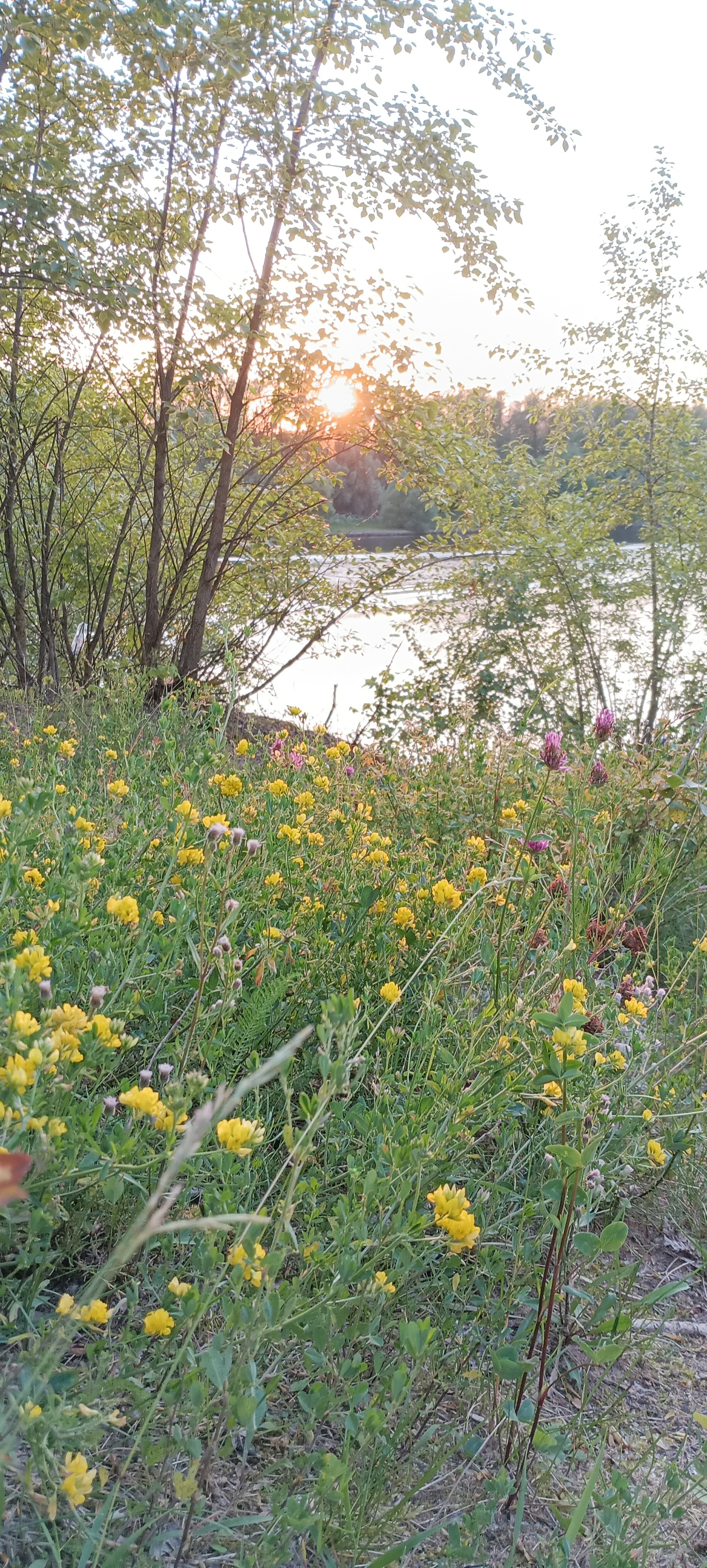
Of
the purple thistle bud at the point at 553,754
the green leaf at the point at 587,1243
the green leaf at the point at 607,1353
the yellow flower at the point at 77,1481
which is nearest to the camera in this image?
the yellow flower at the point at 77,1481

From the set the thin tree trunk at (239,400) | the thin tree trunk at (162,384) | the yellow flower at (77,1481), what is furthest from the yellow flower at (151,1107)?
the thin tree trunk at (162,384)

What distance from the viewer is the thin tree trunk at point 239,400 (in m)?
5.22

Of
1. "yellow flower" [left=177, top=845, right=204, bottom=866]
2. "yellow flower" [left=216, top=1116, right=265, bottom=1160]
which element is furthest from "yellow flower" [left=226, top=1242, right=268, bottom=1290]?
"yellow flower" [left=177, top=845, right=204, bottom=866]

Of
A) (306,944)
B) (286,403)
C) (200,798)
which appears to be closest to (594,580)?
(286,403)

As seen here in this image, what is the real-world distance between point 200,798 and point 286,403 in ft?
13.5

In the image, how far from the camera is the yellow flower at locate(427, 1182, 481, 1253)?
1.13 metres

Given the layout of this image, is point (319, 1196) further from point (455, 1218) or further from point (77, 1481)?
point (77, 1481)

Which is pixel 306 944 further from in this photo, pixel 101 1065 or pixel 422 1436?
pixel 422 1436

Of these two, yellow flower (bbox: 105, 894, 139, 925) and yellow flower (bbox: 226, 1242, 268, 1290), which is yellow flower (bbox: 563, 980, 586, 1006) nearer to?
yellow flower (bbox: 226, 1242, 268, 1290)

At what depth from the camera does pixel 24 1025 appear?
1089mm

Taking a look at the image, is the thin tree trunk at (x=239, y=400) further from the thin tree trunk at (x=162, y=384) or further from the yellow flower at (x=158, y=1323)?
the yellow flower at (x=158, y=1323)

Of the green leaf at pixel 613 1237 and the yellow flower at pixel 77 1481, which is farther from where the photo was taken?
the green leaf at pixel 613 1237

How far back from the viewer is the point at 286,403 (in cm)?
599

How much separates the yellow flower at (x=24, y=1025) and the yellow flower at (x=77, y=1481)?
0.45 metres
